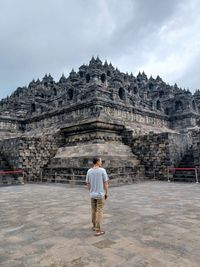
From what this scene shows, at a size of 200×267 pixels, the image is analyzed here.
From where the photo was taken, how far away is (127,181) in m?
14.2

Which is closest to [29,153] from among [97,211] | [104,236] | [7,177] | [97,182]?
[7,177]

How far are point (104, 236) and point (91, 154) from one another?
9.97 meters

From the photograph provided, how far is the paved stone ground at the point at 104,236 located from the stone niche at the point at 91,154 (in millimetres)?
6210

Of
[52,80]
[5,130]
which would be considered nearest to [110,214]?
[5,130]

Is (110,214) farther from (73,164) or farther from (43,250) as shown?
(73,164)

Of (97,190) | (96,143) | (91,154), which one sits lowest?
(97,190)

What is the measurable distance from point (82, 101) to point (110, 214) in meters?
14.6

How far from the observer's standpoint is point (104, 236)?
4.66m

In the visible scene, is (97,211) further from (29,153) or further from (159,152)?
(29,153)

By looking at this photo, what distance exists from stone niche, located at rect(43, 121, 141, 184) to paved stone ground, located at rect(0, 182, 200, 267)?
621 cm

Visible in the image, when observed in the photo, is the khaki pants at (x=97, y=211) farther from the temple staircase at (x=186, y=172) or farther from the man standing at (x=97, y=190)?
the temple staircase at (x=186, y=172)

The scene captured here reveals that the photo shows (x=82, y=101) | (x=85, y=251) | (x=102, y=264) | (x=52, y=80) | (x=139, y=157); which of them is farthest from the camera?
(x=52, y=80)

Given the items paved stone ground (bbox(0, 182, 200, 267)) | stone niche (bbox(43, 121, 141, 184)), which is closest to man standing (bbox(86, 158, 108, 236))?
paved stone ground (bbox(0, 182, 200, 267))

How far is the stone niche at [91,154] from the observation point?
14020 millimetres
